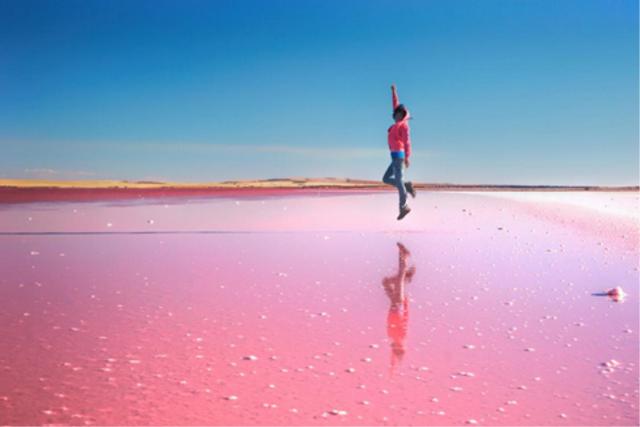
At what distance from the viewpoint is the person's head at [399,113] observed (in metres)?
13.5

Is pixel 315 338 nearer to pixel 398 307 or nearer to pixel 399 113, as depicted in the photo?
pixel 398 307

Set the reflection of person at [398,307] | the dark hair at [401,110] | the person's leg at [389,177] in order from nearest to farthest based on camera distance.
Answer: the reflection of person at [398,307] → the dark hair at [401,110] → the person's leg at [389,177]

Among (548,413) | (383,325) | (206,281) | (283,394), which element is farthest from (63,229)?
(548,413)

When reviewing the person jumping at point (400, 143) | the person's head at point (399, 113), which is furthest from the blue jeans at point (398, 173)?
the person's head at point (399, 113)

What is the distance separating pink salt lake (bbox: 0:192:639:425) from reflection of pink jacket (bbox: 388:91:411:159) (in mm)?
5412

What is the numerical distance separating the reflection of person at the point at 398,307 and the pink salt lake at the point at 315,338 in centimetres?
2

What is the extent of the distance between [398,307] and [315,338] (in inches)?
50.9

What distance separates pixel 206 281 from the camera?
6355 mm

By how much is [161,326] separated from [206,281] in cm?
192

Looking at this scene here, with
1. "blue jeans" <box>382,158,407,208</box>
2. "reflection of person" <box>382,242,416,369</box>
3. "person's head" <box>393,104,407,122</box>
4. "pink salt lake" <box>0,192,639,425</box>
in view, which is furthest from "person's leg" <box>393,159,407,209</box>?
"reflection of person" <box>382,242,416,369</box>

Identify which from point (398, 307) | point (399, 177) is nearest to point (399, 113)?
point (399, 177)

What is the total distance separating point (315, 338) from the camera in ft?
13.7

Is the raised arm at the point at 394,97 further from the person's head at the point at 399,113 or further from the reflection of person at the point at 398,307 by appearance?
the reflection of person at the point at 398,307

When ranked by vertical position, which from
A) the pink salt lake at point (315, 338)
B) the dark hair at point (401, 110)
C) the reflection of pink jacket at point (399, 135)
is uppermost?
the dark hair at point (401, 110)
